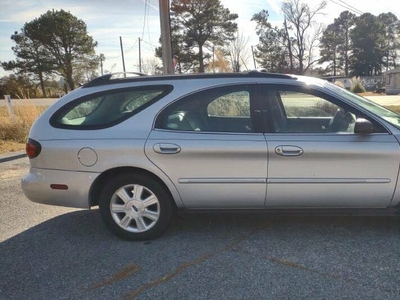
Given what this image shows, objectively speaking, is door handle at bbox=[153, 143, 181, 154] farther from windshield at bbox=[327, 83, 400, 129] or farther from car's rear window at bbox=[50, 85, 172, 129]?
windshield at bbox=[327, 83, 400, 129]

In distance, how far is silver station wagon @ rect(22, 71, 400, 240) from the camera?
3199 mm

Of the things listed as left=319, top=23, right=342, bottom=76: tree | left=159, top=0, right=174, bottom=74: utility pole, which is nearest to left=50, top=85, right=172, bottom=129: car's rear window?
left=159, top=0, right=174, bottom=74: utility pole

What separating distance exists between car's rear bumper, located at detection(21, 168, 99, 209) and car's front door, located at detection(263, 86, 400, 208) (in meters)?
1.75

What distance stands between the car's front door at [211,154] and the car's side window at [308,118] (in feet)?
0.76

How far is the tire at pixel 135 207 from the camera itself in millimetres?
3379

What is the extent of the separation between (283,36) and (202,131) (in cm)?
6139

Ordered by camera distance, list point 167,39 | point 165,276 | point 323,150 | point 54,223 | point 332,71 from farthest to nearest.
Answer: point 332,71 < point 167,39 < point 54,223 < point 323,150 < point 165,276

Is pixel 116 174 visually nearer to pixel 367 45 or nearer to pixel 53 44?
pixel 53 44

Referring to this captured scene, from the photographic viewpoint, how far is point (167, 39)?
9.03m

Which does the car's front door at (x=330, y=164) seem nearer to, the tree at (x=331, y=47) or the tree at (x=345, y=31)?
the tree at (x=331, y=47)

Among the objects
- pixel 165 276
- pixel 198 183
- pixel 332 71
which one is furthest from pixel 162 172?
pixel 332 71

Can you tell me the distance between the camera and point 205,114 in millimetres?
3490

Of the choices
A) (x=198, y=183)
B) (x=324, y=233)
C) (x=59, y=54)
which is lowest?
(x=324, y=233)

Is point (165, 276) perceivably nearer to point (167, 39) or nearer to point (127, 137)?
point (127, 137)
